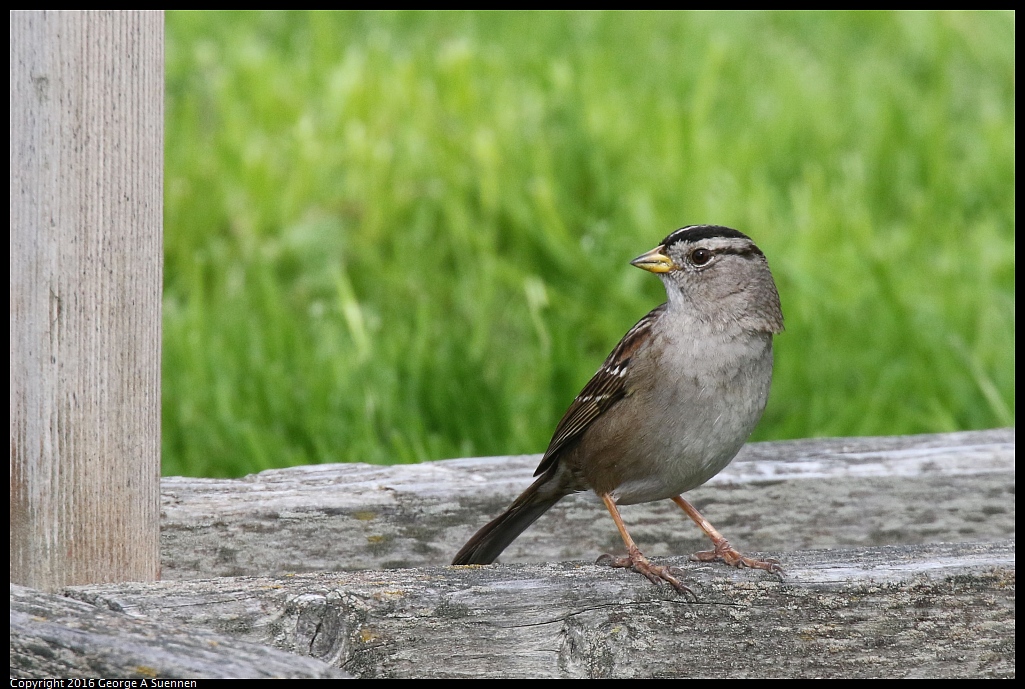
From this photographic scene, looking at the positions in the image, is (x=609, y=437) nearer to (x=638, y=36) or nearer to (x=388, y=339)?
(x=388, y=339)

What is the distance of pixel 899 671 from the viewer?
9.23ft

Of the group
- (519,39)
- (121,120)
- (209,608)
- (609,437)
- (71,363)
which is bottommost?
(209,608)

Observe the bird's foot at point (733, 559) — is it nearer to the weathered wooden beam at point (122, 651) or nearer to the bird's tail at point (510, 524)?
the bird's tail at point (510, 524)

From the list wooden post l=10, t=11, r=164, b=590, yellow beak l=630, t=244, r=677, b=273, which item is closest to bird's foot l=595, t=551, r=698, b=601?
yellow beak l=630, t=244, r=677, b=273

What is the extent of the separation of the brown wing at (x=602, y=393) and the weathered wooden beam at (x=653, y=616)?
0.56 meters

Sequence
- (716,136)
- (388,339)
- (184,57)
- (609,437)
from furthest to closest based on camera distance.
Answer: (184,57) < (716,136) < (388,339) < (609,437)

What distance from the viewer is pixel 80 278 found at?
272 cm

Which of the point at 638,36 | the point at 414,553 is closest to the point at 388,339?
the point at 414,553

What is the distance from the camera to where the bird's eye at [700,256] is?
3336 mm

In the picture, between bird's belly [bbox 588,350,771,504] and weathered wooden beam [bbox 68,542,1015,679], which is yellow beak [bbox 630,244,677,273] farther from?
weathered wooden beam [bbox 68,542,1015,679]

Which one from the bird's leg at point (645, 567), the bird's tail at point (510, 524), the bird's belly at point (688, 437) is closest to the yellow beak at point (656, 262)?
the bird's belly at point (688, 437)

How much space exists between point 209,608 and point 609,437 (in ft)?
3.80

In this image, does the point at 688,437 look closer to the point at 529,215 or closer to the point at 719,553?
the point at 719,553

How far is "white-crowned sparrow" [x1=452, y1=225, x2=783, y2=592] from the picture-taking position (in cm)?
311
